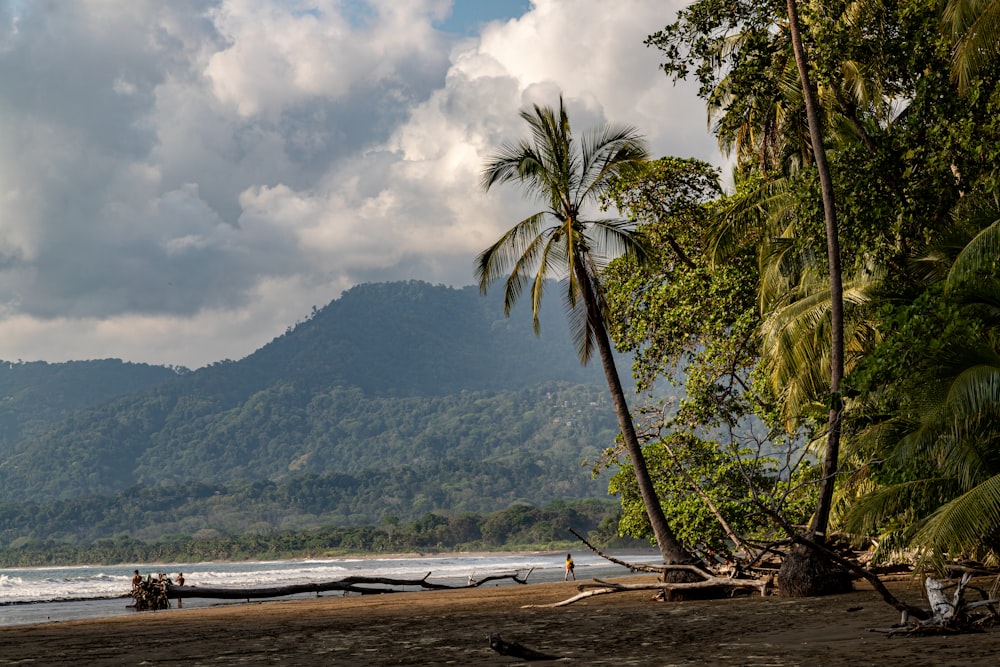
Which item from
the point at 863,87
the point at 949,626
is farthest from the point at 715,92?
the point at 949,626

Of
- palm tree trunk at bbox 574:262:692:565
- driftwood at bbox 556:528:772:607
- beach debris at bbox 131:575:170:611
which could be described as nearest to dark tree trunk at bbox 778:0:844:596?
driftwood at bbox 556:528:772:607

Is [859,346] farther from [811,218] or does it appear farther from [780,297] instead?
[811,218]

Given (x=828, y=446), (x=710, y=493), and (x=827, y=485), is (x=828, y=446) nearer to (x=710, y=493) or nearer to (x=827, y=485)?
(x=827, y=485)

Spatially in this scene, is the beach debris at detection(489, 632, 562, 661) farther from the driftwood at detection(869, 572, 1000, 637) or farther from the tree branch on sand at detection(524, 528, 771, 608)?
the tree branch on sand at detection(524, 528, 771, 608)

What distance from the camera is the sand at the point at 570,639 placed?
859 cm

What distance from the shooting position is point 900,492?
14.7m

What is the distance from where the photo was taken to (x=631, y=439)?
19.9m

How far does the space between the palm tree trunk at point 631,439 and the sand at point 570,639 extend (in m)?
1.34

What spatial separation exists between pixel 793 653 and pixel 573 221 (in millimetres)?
12756

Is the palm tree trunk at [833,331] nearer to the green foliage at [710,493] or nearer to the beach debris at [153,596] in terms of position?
the green foliage at [710,493]

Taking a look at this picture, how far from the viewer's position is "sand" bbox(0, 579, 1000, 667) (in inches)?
338

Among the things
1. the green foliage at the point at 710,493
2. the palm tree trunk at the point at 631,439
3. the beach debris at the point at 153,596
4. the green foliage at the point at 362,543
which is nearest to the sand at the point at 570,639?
the palm tree trunk at the point at 631,439

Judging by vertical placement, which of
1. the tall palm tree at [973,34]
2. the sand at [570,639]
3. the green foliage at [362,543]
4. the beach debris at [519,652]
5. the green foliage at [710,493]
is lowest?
the green foliage at [362,543]

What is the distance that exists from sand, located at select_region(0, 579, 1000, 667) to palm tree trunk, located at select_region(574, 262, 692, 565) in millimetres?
1336
